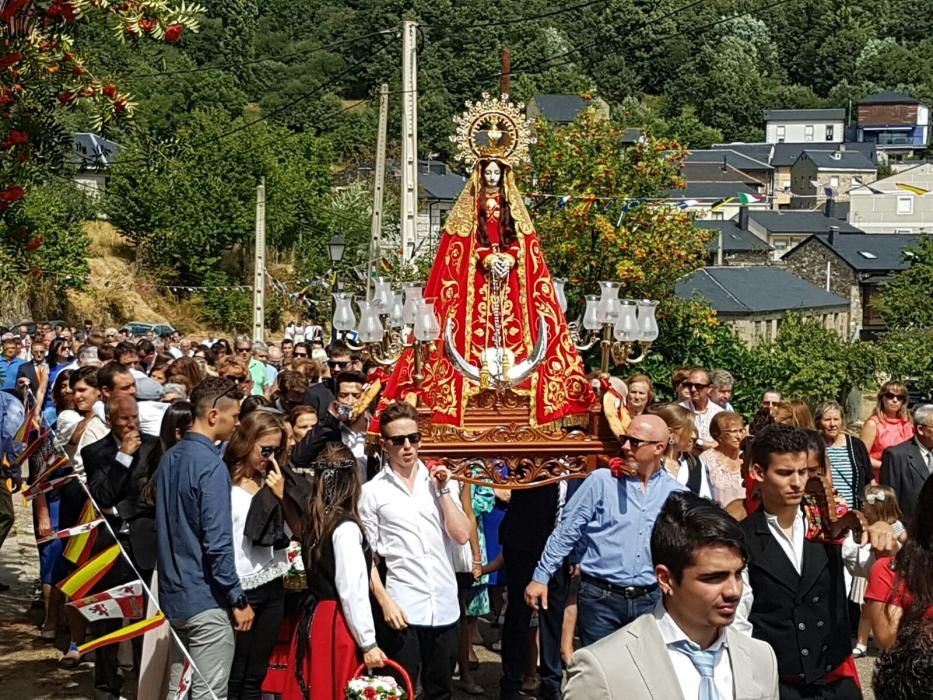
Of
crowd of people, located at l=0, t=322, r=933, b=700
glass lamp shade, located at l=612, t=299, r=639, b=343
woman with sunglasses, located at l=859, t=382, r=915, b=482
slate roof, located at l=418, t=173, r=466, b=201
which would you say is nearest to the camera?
crowd of people, located at l=0, t=322, r=933, b=700

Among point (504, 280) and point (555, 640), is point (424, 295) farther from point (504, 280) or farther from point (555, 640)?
point (555, 640)

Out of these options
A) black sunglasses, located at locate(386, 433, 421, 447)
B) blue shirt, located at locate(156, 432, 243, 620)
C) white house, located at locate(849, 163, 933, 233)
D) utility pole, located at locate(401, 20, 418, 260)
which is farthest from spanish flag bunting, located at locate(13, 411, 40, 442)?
white house, located at locate(849, 163, 933, 233)

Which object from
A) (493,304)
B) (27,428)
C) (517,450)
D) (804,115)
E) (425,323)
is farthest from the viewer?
(804,115)

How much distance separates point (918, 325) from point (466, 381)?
2102 inches

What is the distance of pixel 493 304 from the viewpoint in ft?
34.0

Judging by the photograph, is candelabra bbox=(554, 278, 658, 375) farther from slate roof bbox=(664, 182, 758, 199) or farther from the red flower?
slate roof bbox=(664, 182, 758, 199)

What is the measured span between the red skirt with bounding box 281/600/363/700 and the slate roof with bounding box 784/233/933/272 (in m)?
73.5

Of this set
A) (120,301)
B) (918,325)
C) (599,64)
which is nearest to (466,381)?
(120,301)

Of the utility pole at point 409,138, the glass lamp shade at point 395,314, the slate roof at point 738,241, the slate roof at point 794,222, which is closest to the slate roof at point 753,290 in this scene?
the slate roof at point 738,241

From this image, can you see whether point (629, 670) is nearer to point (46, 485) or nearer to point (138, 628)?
point (138, 628)

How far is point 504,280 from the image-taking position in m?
10.4

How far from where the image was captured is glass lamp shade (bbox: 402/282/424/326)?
379 inches

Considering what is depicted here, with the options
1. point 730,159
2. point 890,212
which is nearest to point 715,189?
point 890,212

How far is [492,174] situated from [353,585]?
15.4 ft
